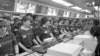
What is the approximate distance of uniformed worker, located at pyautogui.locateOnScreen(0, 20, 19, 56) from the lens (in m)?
1.84

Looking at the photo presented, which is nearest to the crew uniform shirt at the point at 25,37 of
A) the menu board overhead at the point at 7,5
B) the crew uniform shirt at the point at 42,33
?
the crew uniform shirt at the point at 42,33

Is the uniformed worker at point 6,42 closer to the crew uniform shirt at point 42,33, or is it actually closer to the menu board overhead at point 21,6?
the crew uniform shirt at point 42,33

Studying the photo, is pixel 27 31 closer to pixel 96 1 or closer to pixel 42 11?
pixel 96 1

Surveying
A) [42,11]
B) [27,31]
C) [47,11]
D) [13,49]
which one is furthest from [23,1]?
[13,49]

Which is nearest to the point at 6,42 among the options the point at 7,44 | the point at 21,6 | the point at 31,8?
the point at 7,44

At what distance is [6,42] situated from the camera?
1927 mm

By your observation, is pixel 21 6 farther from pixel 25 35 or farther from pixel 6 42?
pixel 6 42

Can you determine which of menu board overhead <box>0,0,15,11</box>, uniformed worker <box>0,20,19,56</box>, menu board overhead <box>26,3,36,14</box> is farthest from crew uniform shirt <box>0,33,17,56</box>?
menu board overhead <box>26,3,36,14</box>

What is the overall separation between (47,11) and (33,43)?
521cm

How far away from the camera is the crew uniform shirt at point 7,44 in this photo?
1.84 meters

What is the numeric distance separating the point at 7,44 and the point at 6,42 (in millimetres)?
39

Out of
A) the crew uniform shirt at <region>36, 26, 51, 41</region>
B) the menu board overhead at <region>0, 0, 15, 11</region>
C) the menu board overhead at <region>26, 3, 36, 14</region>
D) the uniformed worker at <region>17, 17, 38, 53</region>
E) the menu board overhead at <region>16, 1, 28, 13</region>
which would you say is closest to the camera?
the uniformed worker at <region>17, 17, 38, 53</region>

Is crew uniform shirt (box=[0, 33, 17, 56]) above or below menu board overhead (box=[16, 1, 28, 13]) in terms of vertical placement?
below

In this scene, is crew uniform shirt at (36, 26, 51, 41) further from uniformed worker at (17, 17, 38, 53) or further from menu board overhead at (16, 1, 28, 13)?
menu board overhead at (16, 1, 28, 13)
